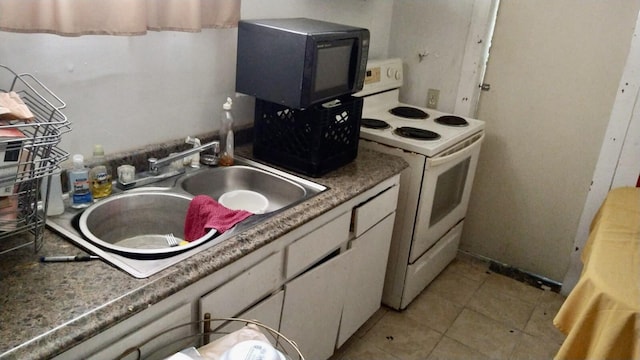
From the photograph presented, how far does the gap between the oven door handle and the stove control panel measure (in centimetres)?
56

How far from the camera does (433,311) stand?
2.54 meters

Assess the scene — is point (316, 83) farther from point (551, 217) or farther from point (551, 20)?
point (551, 217)

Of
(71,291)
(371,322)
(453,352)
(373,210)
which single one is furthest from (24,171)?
(453,352)

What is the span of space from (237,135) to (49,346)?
125cm

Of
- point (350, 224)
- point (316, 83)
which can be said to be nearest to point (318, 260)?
point (350, 224)

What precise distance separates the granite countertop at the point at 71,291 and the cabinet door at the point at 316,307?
31 cm

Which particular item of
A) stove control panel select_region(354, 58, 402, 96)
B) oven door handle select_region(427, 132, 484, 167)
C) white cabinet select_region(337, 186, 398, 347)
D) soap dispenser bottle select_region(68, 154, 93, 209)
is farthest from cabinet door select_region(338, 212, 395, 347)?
soap dispenser bottle select_region(68, 154, 93, 209)

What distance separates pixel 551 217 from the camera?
9.09 feet

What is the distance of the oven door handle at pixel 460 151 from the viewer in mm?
2186

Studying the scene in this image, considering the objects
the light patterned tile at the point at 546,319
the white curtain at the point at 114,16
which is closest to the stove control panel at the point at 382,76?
the white curtain at the point at 114,16

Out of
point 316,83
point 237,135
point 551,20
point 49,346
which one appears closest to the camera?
point 49,346

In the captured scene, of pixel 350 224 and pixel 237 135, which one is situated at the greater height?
pixel 237 135

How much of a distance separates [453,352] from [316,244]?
1.05 meters

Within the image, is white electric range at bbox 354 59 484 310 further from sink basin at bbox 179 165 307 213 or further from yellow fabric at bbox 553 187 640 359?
yellow fabric at bbox 553 187 640 359
